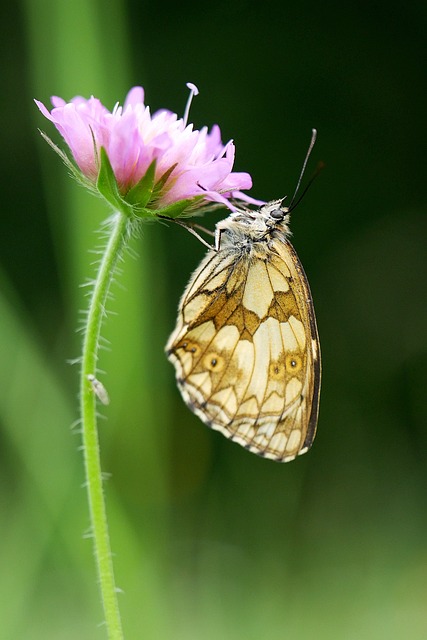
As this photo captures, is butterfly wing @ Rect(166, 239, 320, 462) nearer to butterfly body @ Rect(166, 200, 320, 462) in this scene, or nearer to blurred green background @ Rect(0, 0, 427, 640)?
butterfly body @ Rect(166, 200, 320, 462)

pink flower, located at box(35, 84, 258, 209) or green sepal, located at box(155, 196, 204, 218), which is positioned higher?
pink flower, located at box(35, 84, 258, 209)

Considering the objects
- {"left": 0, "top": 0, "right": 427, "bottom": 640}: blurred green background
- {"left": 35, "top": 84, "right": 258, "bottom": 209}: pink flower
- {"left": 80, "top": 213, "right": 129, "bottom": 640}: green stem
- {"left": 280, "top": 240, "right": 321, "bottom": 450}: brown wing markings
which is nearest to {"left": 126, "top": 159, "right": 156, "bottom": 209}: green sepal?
{"left": 35, "top": 84, "right": 258, "bottom": 209}: pink flower

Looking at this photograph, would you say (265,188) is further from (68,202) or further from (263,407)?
(263,407)

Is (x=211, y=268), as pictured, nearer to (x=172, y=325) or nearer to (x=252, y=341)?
(x=252, y=341)

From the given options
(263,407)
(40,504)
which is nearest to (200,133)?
(263,407)

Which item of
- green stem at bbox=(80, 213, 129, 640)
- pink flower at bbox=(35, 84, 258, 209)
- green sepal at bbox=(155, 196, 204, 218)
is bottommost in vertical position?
green stem at bbox=(80, 213, 129, 640)

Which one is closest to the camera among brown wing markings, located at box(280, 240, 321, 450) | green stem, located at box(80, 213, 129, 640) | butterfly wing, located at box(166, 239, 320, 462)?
green stem, located at box(80, 213, 129, 640)

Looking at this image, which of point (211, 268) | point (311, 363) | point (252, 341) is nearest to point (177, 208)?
point (211, 268)

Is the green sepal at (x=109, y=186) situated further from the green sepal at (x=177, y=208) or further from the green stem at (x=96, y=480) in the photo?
the green stem at (x=96, y=480)

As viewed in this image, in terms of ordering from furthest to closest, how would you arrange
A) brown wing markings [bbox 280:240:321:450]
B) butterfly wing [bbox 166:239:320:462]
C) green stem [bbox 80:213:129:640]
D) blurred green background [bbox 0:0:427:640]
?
blurred green background [bbox 0:0:427:640], brown wing markings [bbox 280:240:321:450], butterfly wing [bbox 166:239:320:462], green stem [bbox 80:213:129:640]
